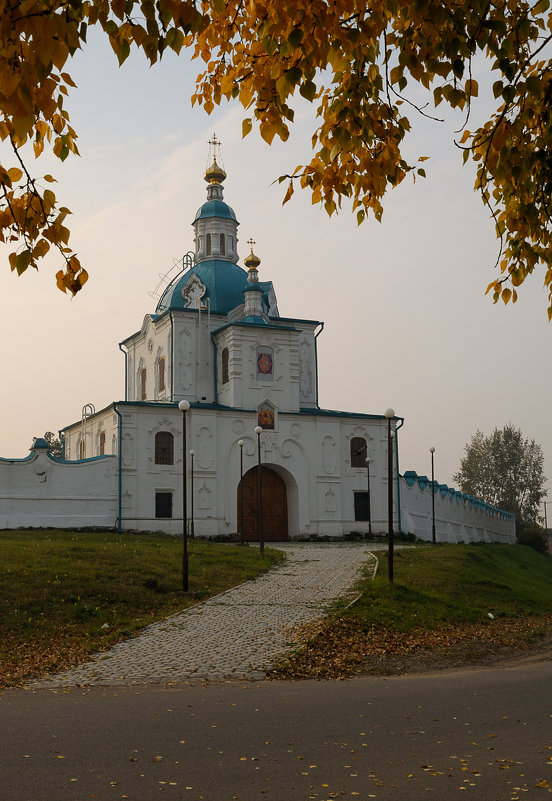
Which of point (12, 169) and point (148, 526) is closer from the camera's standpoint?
point (12, 169)

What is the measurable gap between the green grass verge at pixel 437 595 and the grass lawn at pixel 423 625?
20 mm

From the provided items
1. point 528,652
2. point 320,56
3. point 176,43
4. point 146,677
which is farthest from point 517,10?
point 528,652

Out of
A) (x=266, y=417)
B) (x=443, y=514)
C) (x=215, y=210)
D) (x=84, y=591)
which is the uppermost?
(x=215, y=210)

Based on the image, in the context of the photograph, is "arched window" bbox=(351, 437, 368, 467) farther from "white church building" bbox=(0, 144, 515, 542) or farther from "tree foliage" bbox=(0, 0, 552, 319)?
"tree foliage" bbox=(0, 0, 552, 319)

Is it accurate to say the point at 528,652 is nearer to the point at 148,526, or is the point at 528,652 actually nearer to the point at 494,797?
the point at 494,797

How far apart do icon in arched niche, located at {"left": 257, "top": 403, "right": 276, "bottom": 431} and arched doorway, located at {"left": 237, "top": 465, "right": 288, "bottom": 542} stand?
5.71 feet

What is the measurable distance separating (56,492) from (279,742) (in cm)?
2714

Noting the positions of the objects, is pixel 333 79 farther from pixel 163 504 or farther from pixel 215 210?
pixel 215 210

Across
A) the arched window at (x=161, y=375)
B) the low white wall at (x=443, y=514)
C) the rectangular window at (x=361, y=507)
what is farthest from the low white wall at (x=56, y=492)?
the low white wall at (x=443, y=514)

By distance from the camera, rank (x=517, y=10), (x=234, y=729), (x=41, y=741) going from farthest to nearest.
A: 1. (x=234, y=729)
2. (x=41, y=741)
3. (x=517, y=10)

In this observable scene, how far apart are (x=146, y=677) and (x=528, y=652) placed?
7.27 m

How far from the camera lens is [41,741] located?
7590mm

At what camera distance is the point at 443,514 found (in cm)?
4381

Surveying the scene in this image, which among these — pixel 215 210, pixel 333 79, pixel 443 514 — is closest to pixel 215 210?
pixel 215 210
